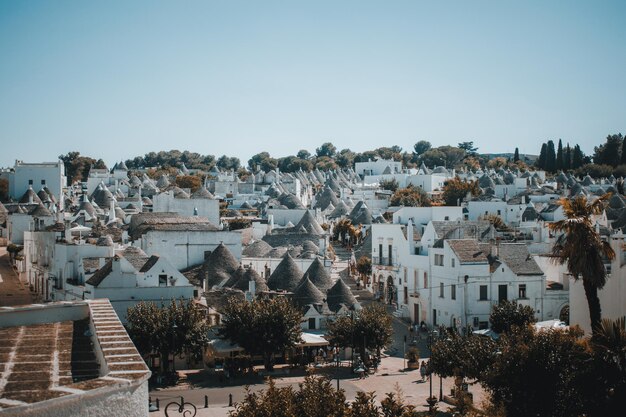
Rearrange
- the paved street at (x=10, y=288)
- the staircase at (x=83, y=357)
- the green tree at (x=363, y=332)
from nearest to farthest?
the staircase at (x=83, y=357), the green tree at (x=363, y=332), the paved street at (x=10, y=288)

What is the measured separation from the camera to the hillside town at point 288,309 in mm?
11828

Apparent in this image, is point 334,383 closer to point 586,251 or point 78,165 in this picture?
point 586,251

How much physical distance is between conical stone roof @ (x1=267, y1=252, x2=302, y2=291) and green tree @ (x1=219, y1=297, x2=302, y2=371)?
1006cm

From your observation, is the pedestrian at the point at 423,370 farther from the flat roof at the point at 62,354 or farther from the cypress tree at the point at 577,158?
the cypress tree at the point at 577,158

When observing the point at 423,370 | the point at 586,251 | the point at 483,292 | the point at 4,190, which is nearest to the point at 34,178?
the point at 4,190

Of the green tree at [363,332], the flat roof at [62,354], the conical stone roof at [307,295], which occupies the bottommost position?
the green tree at [363,332]

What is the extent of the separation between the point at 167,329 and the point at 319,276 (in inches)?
624

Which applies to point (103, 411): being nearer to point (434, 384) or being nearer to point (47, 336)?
point (47, 336)

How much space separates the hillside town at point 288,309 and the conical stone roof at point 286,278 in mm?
97

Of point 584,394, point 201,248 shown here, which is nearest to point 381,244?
point 201,248

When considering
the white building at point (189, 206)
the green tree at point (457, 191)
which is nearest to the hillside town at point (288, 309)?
the white building at point (189, 206)

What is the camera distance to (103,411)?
7.69 metres

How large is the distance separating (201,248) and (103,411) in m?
47.3

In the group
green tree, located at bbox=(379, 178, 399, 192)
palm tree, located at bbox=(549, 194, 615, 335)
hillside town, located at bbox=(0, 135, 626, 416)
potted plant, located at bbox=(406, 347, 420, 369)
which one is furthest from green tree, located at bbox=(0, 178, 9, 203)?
palm tree, located at bbox=(549, 194, 615, 335)
